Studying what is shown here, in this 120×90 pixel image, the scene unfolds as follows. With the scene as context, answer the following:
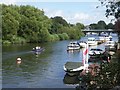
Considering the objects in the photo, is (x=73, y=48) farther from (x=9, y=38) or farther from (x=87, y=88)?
(x=87, y=88)

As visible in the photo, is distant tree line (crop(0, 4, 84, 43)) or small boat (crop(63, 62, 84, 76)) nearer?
small boat (crop(63, 62, 84, 76))

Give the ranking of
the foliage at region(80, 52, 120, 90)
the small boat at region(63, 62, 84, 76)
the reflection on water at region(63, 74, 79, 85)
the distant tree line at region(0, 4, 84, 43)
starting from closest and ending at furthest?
the foliage at region(80, 52, 120, 90) → the reflection on water at region(63, 74, 79, 85) → the small boat at region(63, 62, 84, 76) → the distant tree line at region(0, 4, 84, 43)

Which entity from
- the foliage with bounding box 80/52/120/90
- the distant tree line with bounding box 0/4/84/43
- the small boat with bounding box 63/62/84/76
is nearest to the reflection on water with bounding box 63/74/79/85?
the small boat with bounding box 63/62/84/76

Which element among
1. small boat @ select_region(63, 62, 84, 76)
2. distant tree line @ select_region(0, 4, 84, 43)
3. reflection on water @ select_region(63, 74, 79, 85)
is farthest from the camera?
distant tree line @ select_region(0, 4, 84, 43)

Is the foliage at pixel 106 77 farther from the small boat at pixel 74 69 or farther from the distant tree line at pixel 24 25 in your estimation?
the distant tree line at pixel 24 25

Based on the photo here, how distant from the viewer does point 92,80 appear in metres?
8.48

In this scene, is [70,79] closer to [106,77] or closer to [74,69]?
[74,69]

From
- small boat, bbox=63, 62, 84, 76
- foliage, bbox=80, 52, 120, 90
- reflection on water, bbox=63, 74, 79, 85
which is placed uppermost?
foliage, bbox=80, 52, 120, 90

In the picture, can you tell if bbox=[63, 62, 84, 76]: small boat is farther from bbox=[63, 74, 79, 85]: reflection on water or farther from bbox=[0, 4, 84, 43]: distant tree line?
bbox=[0, 4, 84, 43]: distant tree line

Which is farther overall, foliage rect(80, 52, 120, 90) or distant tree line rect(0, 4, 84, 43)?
distant tree line rect(0, 4, 84, 43)

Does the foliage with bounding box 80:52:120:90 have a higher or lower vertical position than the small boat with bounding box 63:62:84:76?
higher

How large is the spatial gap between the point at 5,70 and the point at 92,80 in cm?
1992

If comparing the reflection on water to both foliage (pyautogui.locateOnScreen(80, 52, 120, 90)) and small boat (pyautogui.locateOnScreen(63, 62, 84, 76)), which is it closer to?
small boat (pyautogui.locateOnScreen(63, 62, 84, 76))

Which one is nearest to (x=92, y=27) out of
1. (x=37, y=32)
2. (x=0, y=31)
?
(x=37, y=32)
